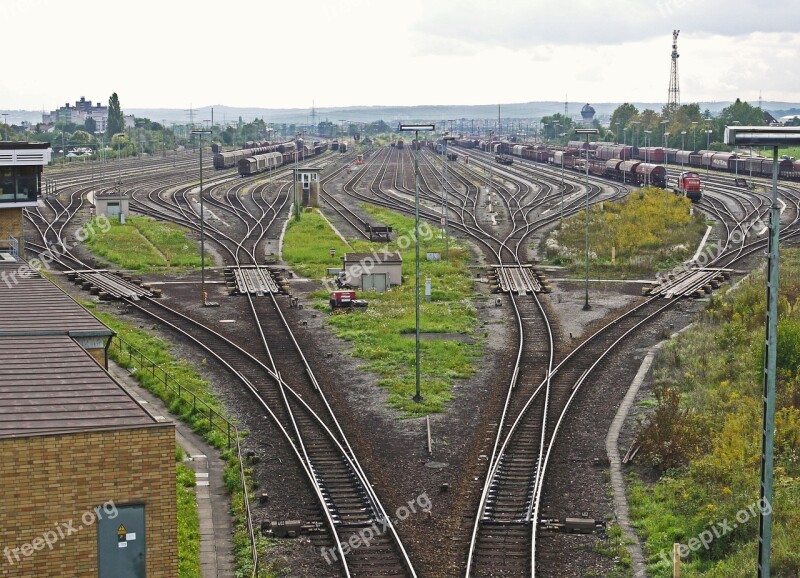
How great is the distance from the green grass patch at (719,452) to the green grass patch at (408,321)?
629 centimetres

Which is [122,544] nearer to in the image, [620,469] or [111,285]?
[620,469]

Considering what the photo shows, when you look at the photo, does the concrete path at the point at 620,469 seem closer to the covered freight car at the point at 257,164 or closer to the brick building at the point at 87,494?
the brick building at the point at 87,494

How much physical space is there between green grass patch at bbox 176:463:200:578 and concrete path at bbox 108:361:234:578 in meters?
0.13

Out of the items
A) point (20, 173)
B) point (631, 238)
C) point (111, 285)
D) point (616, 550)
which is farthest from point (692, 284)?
point (616, 550)

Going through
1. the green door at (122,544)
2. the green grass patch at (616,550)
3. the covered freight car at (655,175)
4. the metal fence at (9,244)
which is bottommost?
the green grass patch at (616,550)

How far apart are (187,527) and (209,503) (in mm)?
1896

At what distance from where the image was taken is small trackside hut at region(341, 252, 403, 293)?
49906 millimetres

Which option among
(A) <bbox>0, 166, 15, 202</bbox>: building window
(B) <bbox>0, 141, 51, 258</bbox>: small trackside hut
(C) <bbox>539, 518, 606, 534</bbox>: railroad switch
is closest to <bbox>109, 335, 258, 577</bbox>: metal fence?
(C) <bbox>539, 518, 606, 534</bbox>: railroad switch

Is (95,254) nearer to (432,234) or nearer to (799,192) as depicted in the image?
(432,234)

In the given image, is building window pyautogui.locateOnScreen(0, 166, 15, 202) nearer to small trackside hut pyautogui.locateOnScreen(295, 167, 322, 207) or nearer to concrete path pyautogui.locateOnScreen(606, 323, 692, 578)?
concrete path pyautogui.locateOnScreen(606, 323, 692, 578)

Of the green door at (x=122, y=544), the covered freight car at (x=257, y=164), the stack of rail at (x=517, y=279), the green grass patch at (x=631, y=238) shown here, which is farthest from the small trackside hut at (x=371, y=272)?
the covered freight car at (x=257, y=164)

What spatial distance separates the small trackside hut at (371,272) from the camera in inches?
1965

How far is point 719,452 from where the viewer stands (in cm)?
2414

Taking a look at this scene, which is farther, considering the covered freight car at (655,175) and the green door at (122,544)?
the covered freight car at (655,175)
